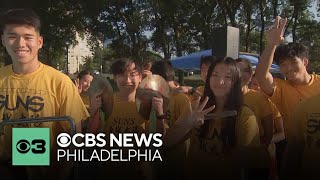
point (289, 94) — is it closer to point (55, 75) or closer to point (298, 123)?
point (298, 123)

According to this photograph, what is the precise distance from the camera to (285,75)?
2.53 m

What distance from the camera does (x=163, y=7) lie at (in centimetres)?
241

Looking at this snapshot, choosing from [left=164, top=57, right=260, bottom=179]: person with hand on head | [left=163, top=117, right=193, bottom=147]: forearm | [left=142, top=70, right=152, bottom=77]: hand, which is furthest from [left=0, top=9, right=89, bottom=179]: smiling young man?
[left=164, top=57, right=260, bottom=179]: person with hand on head

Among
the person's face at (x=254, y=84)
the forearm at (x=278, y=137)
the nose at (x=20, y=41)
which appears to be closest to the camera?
the nose at (x=20, y=41)

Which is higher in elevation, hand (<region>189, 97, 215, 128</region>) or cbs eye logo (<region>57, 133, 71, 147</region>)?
hand (<region>189, 97, 215, 128</region>)

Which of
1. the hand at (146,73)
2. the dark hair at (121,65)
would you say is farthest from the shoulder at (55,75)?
the hand at (146,73)

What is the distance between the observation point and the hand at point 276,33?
2299 millimetres

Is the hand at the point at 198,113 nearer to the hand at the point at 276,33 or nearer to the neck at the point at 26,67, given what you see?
the hand at the point at 276,33

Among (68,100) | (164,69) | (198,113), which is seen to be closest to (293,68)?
(198,113)

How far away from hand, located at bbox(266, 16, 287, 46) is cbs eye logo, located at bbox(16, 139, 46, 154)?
1.28 metres

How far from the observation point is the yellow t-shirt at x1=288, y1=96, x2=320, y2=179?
2385 mm

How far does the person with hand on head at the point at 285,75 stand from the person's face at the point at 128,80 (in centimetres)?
65

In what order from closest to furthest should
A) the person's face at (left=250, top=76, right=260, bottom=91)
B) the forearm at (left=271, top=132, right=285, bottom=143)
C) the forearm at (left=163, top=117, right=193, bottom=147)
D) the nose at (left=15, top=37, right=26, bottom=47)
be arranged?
1. the nose at (left=15, top=37, right=26, bottom=47)
2. the forearm at (left=163, top=117, right=193, bottom=147)
3. the forearm at (left=271, top=132, right=285, bottom=143)
4. the person's face at (left=250, top=76, right=260, bottom=91)

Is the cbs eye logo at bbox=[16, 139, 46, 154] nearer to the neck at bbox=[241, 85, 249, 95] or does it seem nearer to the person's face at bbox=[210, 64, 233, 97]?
the person's face at bbox=[210, 64, 233, 97]
